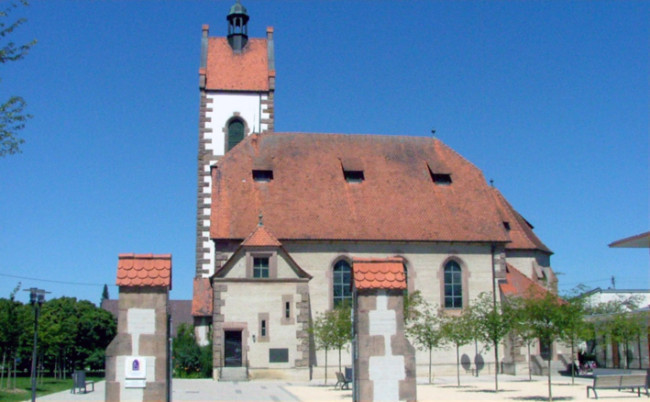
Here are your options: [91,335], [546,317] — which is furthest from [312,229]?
[91,335]

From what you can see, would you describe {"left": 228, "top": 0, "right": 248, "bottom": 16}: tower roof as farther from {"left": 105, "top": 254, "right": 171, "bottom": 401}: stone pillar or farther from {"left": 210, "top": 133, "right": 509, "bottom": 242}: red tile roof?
{"left": 105, "top": 254, "right": 171, "bottom": 401}: stone pillar

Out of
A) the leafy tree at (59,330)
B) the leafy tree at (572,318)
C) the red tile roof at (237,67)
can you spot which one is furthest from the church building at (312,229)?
the leafy tree at (572,318)

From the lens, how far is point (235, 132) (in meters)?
45.5

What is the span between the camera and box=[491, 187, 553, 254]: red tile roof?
43.4m

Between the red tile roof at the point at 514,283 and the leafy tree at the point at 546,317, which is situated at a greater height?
the red tile roof at the point at 514,283

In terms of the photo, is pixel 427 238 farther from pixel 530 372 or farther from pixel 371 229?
pixel 530 372

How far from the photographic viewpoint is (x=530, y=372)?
36.5 m

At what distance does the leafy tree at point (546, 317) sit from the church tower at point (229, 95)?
20107mm

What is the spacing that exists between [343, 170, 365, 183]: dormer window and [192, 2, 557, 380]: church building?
63 mm

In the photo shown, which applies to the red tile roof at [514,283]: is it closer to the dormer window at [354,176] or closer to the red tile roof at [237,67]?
the dormer window at [354,176]

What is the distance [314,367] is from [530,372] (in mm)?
10205

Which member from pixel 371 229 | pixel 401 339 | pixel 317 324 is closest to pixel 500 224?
pixel 371 229

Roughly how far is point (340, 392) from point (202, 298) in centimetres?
1282

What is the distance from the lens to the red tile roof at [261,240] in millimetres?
35969
